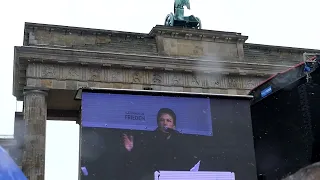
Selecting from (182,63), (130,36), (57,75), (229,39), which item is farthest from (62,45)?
(229,39)

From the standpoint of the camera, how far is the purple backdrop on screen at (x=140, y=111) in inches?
432

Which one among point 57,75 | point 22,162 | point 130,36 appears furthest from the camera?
point 130,36

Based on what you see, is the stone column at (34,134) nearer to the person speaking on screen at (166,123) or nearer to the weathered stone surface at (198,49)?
the weathered stone surface at (198,49)

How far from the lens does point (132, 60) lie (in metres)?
25.4

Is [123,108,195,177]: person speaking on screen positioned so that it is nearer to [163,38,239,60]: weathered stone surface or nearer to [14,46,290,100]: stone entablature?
[14,46,290,100]: stone entablature

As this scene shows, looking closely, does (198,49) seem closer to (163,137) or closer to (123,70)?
(123,70)

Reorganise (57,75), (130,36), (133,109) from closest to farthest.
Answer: (133,109) < (57,75) < (130,36)

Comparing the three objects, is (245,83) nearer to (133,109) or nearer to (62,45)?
(62,45)

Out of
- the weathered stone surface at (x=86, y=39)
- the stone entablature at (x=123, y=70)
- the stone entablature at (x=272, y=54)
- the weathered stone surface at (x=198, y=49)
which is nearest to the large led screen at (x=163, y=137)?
the stone entablature at (x=123, y=70)

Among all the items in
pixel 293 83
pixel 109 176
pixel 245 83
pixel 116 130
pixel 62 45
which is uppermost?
pixel 62 45

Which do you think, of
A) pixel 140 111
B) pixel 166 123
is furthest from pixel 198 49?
pixel 140 111

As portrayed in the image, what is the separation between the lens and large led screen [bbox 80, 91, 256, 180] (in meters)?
10.7

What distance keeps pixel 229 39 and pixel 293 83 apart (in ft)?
55.3

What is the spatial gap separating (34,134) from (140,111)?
12.7m
